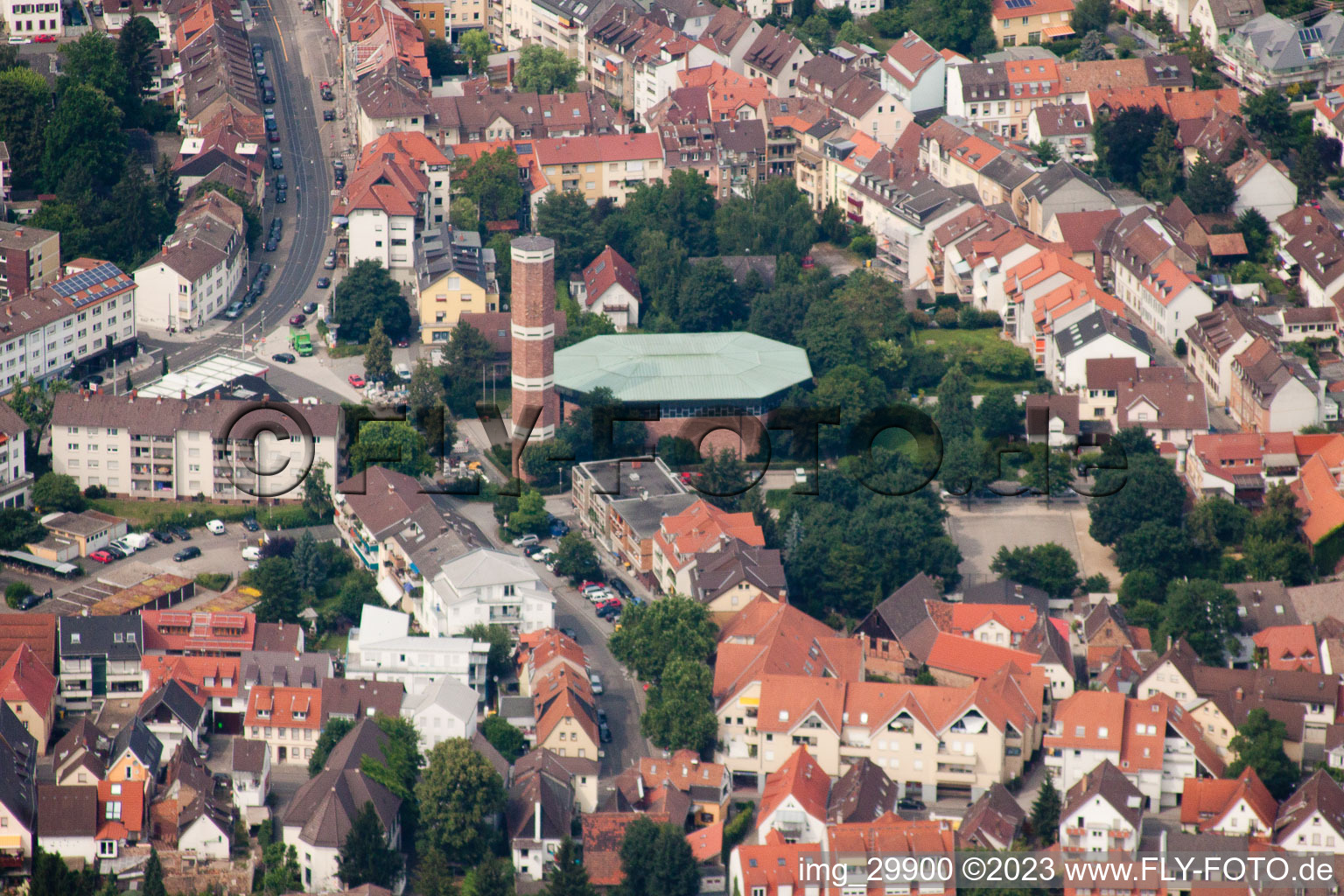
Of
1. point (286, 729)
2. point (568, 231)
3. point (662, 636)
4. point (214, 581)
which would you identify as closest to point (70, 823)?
point (286, 729)

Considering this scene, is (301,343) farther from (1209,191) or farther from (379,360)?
(1209,191)

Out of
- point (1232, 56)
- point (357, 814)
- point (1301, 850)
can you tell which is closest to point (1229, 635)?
point (1301, 850)

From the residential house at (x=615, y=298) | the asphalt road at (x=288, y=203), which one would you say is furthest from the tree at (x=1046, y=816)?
the asphalt road at (x=288, y=203)

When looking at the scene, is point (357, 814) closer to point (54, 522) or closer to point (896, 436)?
point (54, 522)

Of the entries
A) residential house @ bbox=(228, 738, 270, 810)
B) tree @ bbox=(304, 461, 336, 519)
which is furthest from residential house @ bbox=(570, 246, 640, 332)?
residential house @ bbox=(228, 738, 270, 810)

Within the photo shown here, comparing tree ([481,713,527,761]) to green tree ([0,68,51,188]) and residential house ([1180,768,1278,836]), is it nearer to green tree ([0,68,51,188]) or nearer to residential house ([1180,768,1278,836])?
residential house ([1180,768,1278,836])

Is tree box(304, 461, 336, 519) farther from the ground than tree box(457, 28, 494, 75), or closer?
closer

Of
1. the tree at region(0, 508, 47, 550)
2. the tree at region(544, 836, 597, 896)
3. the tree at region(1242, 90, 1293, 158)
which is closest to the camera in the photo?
the tree at region(544, 836, 597, 896)
